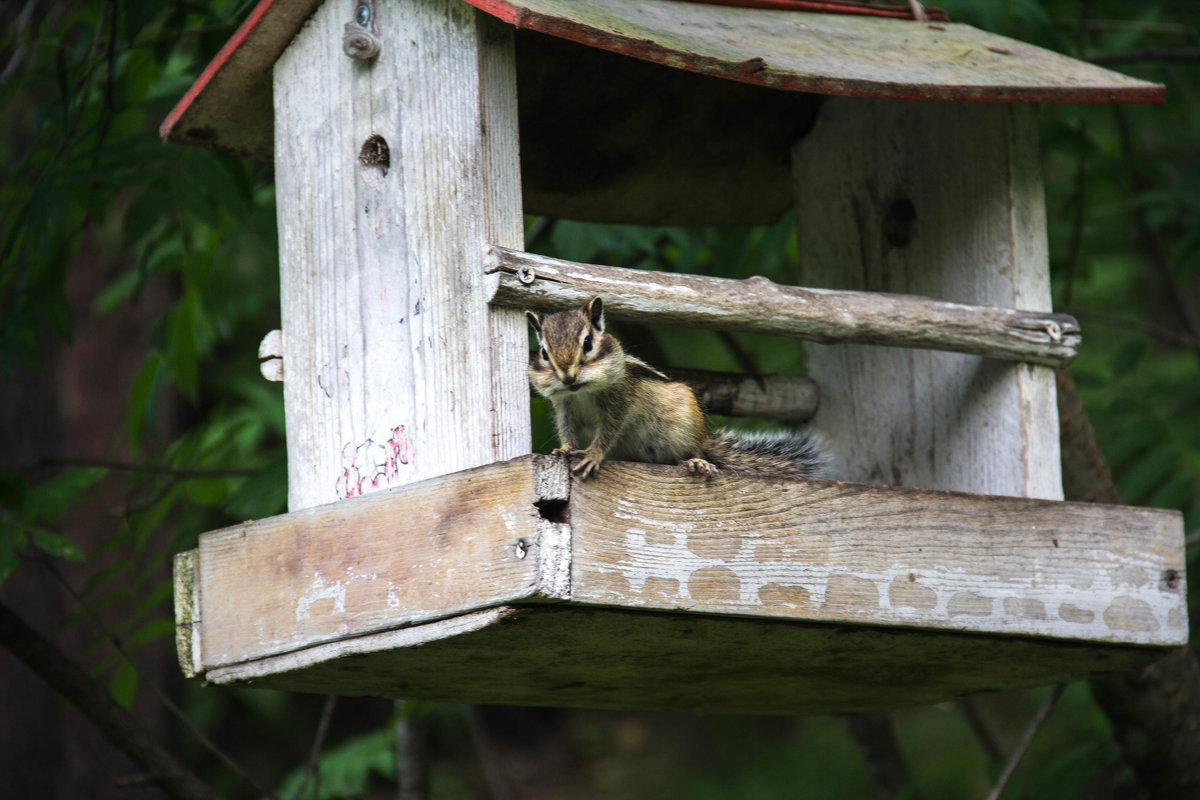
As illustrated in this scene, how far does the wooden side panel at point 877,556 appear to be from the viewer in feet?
7.94

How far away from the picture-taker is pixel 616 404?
3.03 m

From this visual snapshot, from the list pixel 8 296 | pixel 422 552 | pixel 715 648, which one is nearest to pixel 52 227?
pixel 8 296

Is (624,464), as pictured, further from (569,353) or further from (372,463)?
(372,463)

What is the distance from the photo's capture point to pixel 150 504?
4047 millimetres

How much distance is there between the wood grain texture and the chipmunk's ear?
2.07 feet

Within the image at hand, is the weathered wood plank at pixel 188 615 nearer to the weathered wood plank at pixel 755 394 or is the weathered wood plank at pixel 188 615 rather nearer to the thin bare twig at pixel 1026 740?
the weathered wood plank at pixel 755 394

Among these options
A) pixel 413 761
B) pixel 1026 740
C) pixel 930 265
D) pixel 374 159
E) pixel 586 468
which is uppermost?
pixel 374 159

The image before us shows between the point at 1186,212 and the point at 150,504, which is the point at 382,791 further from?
the point at 1186,212

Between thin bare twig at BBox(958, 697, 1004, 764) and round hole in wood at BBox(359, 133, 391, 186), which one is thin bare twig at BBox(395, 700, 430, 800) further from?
round hole in wood at BBox(359, 133, 391, 186)

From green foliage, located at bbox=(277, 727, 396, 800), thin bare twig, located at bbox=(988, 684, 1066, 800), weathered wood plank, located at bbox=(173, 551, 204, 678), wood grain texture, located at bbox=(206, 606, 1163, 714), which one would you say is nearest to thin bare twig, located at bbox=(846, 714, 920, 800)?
thin bare twig, located at bbox=(988, 684, 1066, 800)

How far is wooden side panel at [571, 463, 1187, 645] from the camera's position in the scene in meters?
2.42

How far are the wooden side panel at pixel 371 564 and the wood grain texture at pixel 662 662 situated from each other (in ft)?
0.15

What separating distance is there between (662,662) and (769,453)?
0.75 m

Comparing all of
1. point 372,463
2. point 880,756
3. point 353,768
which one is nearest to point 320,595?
point 372,463
